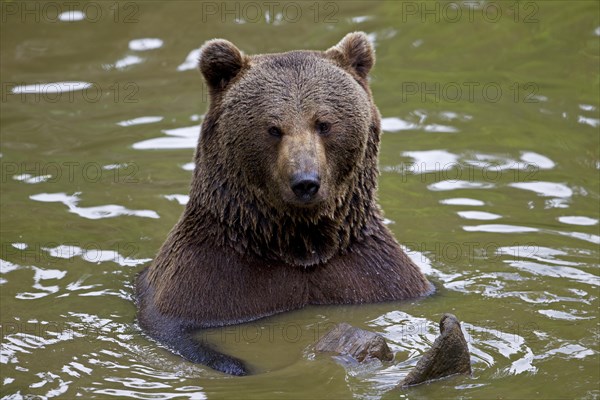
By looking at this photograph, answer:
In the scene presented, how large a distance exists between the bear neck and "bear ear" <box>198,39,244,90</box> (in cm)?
72

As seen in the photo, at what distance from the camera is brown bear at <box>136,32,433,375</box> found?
9.64m

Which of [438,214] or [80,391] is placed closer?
[80,391]

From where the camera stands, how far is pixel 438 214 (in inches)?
509

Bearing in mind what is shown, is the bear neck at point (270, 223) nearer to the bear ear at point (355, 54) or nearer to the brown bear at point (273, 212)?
the brown bear at point (273, 212)

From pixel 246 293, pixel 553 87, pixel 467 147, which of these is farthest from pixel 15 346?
pixel 553 87

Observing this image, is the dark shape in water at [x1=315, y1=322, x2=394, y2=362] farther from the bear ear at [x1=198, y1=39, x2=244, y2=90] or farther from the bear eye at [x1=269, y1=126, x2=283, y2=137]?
the bear ear at [x1=198, y1=39, x2=244, y2=90]

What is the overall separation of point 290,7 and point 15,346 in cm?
1060

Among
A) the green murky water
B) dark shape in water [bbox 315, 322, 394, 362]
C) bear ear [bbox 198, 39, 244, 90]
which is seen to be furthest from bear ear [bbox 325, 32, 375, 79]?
dark shape in water [bbox 315, 322, 394, 362]

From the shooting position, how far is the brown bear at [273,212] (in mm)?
9641

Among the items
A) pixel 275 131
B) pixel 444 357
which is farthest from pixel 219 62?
pixel 444 357

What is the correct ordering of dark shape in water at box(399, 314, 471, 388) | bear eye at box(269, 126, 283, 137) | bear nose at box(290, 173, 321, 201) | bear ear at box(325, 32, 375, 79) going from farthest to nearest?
bear ear at box(325, 32, 375, 79)
bear eye at box(269, 126, 283, 137)
bear nose at box(290, 173, 321, 201)
dark shape in water at box(399, 314, 471, 388)

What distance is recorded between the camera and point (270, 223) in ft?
32.6

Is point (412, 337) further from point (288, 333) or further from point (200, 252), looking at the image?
point (200, 252)

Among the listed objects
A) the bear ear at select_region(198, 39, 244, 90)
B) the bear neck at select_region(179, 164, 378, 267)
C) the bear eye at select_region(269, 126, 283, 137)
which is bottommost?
the bear neck at select_region(179, 164, 378, 267)
